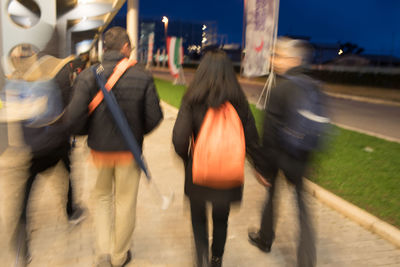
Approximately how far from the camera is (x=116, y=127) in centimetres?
288

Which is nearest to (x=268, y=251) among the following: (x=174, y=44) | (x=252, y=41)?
(x=252, y=41)

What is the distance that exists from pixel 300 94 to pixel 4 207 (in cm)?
343

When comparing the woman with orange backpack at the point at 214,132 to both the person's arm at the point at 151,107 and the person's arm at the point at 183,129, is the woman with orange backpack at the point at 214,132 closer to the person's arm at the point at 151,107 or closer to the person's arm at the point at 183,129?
the person's arm at the point at 183,129

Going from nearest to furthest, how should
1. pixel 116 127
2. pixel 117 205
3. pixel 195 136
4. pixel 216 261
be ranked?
pixel 195 136 → pixel 116 127 → pixel 216 261 → pixel 117 205

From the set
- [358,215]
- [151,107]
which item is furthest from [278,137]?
[358,215]

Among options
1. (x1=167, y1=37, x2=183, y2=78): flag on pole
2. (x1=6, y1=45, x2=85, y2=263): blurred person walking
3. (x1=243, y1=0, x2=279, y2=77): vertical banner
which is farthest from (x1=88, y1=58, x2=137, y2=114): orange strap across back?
(x1=167, y1=37, x2=183, y2=78): flag on pole

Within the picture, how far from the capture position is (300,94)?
9.00 feet

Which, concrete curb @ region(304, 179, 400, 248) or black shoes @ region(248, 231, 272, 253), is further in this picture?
concrete curb @ region(304, 179, 400, 248)

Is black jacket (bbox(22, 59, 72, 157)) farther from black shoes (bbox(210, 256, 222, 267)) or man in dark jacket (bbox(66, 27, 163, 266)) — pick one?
black shoes (bbox(210, 256, 222, 267))

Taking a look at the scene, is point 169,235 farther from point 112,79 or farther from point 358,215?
point 358,215

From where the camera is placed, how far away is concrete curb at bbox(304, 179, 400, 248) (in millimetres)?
3906

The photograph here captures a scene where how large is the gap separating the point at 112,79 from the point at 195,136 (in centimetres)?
71

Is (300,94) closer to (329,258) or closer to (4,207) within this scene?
(329,258)

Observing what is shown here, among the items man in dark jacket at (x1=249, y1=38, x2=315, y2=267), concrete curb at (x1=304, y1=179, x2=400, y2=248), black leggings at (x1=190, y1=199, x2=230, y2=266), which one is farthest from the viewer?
concrete curb at (x1=304, y1=179, x2=400, y2=248)
